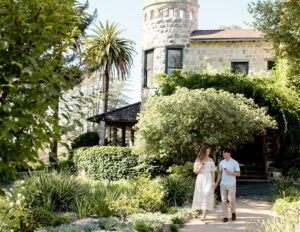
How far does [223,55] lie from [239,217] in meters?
11.7

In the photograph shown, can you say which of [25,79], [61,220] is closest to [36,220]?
[61,220]

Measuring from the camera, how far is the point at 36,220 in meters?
7.55

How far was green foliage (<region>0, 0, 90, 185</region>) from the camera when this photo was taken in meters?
2.56

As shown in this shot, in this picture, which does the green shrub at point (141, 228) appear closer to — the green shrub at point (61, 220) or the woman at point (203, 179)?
the green shrub at point (61, 220)

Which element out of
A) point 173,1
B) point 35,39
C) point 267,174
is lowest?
point 267,174

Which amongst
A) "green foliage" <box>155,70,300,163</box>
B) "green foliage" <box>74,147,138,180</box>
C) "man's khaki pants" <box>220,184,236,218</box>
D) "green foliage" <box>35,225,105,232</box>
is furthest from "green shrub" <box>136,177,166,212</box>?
"green foliage" <box>155,70,300,163</box>

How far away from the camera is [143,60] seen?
19.7 m

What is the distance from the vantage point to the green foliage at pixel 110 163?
1709 cm

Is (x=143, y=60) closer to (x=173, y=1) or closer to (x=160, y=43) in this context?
(x=160, y=43)

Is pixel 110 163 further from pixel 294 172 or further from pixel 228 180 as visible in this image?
pixel 228 180

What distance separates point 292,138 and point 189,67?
630 cm

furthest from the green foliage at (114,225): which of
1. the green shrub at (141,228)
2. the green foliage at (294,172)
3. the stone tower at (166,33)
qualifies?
the stone tower at (166,33)

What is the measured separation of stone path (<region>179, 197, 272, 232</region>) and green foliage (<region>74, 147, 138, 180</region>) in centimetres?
600

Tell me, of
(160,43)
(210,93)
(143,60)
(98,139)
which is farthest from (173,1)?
(98,139)
